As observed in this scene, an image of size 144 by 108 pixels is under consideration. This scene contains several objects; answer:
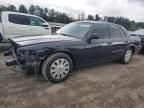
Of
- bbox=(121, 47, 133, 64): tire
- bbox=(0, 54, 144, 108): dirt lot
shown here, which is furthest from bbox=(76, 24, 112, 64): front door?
bbox=(121, 47, 133, 64): tire

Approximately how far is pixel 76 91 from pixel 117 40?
2515 mm

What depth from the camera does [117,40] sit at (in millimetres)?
5070

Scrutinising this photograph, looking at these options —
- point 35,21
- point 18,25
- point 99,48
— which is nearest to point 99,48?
point 99,48

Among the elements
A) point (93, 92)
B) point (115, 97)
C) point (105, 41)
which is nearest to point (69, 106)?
point (93, 92)

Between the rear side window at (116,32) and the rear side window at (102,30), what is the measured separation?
285 millimetres

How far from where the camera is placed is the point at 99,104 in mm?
2926

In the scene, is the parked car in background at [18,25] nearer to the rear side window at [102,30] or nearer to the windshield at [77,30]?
the windshield at [77,30]

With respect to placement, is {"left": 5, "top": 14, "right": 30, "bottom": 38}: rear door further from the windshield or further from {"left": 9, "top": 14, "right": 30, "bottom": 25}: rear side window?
the windshield

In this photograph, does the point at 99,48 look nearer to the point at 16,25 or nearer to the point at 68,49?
the point at 68,49

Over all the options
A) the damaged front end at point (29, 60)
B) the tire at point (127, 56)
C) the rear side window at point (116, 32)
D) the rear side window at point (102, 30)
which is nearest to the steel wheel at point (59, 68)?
the damaged front end at point (29, 60)

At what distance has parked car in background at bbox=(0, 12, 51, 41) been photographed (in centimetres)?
727

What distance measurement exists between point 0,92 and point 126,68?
392 centimetres

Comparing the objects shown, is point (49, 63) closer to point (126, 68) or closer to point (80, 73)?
point (80, 73)

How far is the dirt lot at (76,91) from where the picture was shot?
2900 mm
